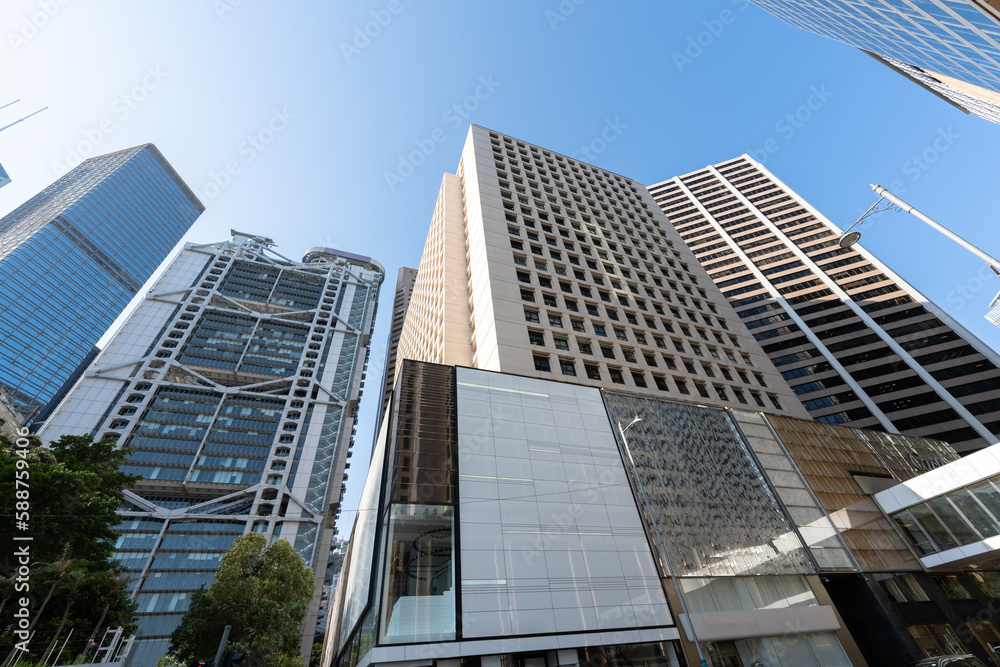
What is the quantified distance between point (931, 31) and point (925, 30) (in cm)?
61

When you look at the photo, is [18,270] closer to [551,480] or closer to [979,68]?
[551,480]

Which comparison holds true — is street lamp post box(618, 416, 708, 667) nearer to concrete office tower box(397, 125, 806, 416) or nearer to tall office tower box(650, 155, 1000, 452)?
concrete office tower box(397, 125, 806, 416)

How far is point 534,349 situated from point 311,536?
6421 cm

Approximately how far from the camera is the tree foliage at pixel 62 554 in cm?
1744

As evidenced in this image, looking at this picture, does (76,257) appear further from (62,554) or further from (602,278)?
(602,278)

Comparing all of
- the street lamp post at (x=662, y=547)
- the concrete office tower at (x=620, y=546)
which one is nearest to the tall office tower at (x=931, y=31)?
the street lamp post at (x=662, y=547)

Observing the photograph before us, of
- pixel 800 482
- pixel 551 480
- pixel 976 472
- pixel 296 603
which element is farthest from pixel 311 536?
pixel 976 472

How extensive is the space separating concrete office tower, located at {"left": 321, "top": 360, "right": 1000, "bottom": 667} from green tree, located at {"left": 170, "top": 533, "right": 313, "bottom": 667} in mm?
3907

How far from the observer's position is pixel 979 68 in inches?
706

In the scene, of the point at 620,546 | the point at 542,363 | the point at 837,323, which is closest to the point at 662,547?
the point at 620,546

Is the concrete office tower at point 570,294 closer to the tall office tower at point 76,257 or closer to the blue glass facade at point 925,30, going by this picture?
the blue glass facade at point 925,30

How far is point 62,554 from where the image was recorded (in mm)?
19094

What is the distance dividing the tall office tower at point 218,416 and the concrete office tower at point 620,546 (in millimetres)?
A: 51061

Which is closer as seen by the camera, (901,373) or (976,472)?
(976,472)
